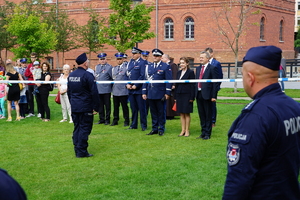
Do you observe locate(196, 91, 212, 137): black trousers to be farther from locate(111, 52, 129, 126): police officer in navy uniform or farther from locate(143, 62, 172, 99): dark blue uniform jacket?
locate(111, 52, 129, 126): police officer in navy uniform

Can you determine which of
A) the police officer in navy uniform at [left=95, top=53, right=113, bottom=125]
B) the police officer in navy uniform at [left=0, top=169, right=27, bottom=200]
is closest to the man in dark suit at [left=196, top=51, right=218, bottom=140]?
the police officer in navy uniform at [left=95, top=53, right=113, bottom=125]

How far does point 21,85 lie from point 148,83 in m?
5.40

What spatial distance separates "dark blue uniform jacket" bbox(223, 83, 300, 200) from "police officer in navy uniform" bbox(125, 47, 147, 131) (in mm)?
9043

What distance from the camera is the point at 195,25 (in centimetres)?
4075

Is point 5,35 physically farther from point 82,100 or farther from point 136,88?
point 82,100

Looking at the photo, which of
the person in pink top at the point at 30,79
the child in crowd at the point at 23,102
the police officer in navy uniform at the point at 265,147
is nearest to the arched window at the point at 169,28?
the person in pink top at the point at 30,79

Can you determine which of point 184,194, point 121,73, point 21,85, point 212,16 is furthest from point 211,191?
point 212,16

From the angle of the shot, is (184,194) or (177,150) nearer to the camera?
(184,194)

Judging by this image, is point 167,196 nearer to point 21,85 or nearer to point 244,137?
point 244,137

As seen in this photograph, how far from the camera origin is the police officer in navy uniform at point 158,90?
10969mm

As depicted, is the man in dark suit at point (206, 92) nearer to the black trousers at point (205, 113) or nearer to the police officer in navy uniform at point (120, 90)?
the black trousers at point (205, 113)

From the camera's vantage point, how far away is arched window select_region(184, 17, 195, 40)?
135ft

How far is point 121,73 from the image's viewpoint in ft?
42.2

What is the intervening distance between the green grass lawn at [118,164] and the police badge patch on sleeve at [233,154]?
10.7ft
